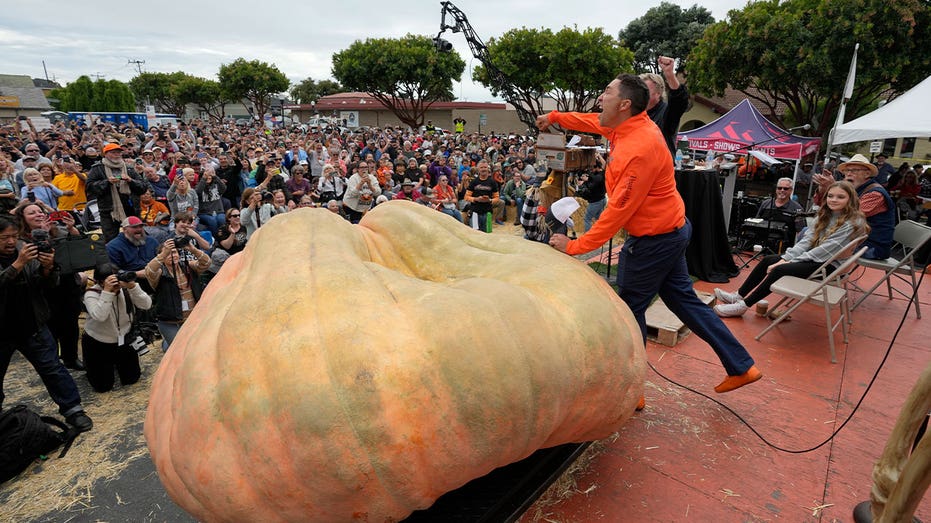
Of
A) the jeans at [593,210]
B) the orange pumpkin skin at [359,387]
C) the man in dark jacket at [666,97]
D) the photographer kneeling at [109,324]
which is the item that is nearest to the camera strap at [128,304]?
the photographer kneeling at [109,324]

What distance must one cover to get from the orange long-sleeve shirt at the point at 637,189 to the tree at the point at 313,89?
3208 inches

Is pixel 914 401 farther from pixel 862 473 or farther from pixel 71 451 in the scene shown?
pixel 71 451

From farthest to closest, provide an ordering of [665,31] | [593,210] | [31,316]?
1. [665,31]
2. [593,210]
3. [31,316]

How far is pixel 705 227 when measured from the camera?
23.5 ft

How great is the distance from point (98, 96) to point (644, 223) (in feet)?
247

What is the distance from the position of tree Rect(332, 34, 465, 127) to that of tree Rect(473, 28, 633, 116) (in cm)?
882

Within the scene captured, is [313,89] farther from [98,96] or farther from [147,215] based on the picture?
[147,215]

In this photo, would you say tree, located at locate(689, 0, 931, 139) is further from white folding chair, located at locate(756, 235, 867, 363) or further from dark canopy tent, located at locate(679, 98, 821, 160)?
white folding chair, located at locate(756, 235, 867, 363)

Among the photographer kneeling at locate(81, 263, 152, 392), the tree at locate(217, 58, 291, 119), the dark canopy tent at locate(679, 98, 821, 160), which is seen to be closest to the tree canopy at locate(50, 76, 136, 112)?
the tree at locate(217, 58, 291, 119)

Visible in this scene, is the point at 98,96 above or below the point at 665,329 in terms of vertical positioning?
above

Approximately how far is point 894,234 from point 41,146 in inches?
802

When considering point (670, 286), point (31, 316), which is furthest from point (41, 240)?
point (670, 286)

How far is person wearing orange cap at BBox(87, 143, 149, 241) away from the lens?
24.9 ft

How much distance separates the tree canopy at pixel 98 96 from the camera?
60.0 meters
